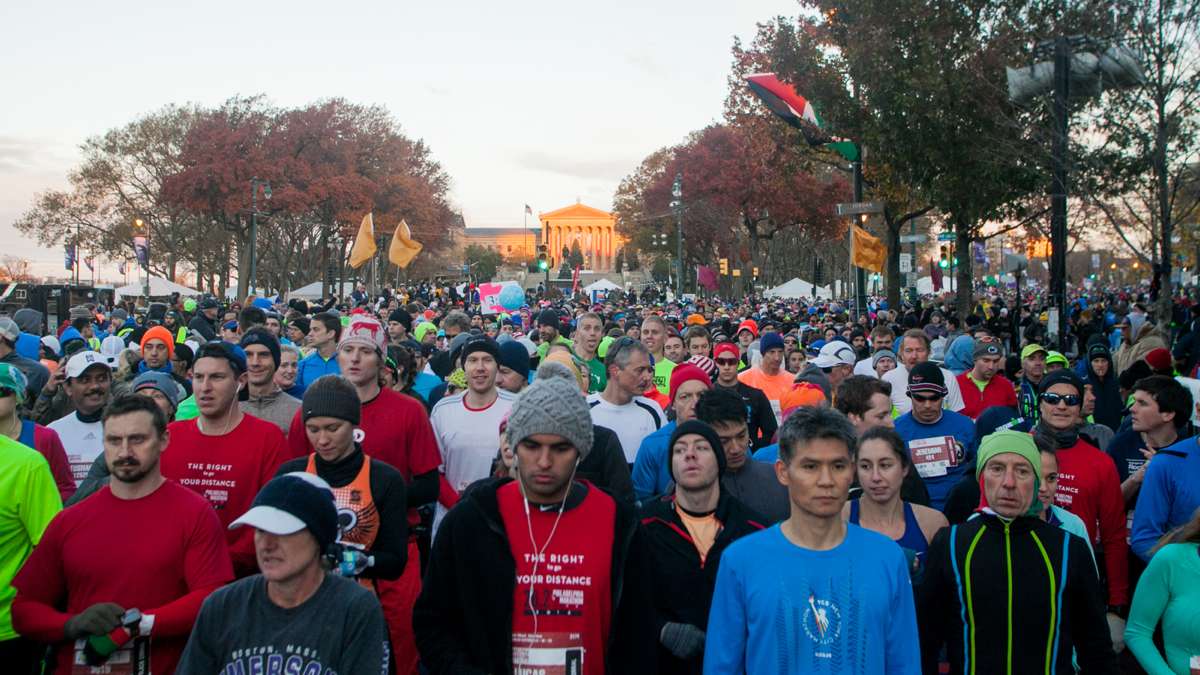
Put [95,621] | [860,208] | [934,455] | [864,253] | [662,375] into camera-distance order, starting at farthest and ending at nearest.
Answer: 1. [864,253]
2. [860,208]
3. [662,375]
4. [934,455]
5. [95,621]

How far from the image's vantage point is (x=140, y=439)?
173 inches

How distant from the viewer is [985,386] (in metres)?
9.91

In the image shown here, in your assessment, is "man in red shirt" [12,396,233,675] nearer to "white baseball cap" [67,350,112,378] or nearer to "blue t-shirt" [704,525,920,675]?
"blue t-shirt" [704,525,920,675]

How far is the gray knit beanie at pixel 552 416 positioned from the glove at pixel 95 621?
5.53 ft

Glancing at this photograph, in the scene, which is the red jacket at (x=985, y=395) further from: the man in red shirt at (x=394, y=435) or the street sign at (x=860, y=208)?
the street sign at (x=860, y=208)

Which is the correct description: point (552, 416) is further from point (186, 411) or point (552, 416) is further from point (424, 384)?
point (424, 384)

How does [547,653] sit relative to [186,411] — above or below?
below

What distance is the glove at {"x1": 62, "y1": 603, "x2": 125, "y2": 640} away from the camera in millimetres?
4020

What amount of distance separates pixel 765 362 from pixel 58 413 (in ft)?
19.8

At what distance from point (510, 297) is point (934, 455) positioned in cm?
1489

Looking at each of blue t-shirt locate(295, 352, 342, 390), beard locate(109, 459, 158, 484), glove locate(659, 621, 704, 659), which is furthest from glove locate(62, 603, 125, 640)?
blue t-shirt locate(295, 352, 342, 390)

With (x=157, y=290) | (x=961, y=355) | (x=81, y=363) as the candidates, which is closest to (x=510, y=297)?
(x=961, y=355)

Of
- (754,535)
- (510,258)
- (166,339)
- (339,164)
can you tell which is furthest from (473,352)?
(510,258)

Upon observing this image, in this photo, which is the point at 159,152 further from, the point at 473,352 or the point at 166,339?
the point at 473,352
